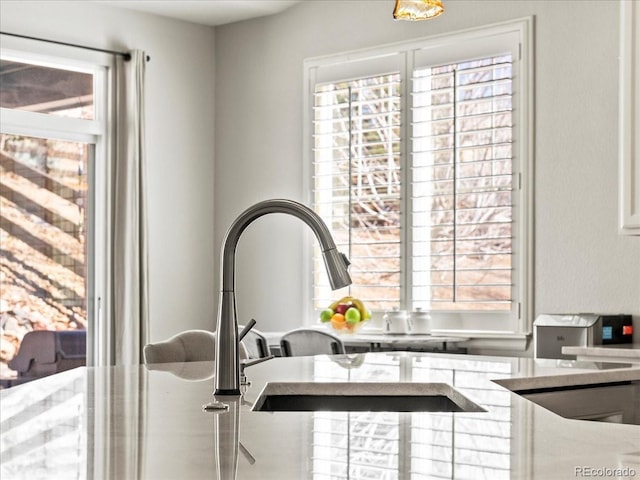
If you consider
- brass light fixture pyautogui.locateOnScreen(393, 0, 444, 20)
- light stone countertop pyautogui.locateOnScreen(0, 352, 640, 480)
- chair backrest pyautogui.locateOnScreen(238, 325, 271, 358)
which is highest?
brass light fixture pyautogui.locateOnScreen(393, 0, 444, 20)

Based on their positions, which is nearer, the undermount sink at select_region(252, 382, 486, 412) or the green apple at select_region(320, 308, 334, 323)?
the undermount sink at select_region(252, 382, 486, 412)

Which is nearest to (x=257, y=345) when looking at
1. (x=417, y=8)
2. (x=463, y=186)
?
(x=463, y=186)

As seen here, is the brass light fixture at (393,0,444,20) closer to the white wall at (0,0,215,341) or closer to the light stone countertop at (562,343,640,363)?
the light stone countertop at (562,343,640,363)

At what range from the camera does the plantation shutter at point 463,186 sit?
15.7ft

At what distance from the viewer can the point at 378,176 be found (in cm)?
532

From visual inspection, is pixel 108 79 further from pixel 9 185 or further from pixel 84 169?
pixel 9 185

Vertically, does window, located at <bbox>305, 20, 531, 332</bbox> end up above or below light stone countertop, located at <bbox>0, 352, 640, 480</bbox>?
above

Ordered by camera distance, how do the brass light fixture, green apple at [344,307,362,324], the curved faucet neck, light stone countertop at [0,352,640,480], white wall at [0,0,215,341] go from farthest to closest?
white wall at [0,0,215,341] → green apple at [344,307,362,324] → the brass light fixture → the curved faucet neck → light stone countertop at [0,352,640,480]

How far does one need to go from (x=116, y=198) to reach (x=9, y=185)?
64 cm

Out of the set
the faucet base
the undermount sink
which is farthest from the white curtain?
the faucet base

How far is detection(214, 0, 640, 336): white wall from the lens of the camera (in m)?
4.43

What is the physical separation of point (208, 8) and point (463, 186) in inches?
82.0

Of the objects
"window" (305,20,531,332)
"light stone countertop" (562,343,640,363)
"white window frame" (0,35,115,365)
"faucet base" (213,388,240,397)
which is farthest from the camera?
"white window frame" (0,35,115,365)

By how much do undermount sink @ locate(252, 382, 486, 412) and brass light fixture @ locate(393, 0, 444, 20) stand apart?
1.17 meters
